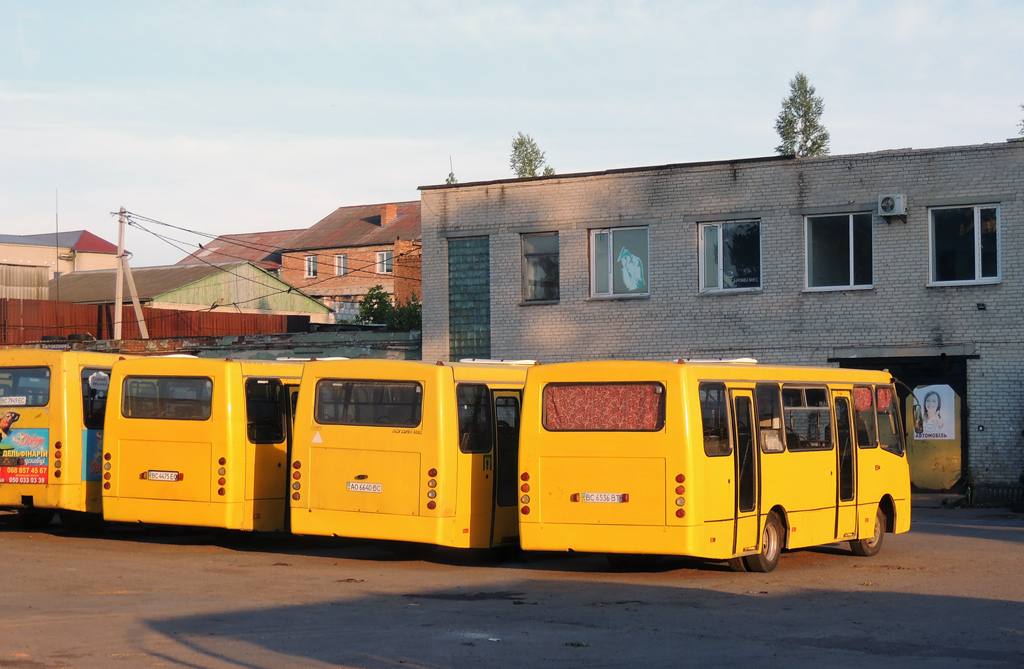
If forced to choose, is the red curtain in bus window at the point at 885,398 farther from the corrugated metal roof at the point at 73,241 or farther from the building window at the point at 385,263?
the corrugated metal roof at the point at 73,241

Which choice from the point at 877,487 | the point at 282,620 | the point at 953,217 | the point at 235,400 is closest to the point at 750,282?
the point at 953,217

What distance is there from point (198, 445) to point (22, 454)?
313 cm

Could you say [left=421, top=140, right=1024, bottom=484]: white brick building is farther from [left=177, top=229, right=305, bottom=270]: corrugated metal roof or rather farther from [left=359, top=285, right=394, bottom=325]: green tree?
[left=177, top=229, right=305, bottom=270]: corrugated metal roof

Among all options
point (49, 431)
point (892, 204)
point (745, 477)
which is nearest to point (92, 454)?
point (49, 431)

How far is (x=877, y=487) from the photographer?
15.5 meters

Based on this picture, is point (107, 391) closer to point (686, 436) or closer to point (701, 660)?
point (686, 436)

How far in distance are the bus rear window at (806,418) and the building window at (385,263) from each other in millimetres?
54350

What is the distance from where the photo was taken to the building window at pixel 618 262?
25.5 metres

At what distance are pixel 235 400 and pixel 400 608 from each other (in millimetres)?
5677

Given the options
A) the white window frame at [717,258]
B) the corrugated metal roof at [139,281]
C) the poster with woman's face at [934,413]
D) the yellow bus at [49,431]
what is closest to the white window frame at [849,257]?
the white window frame at [717,258]

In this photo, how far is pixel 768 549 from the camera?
13461 millimetres

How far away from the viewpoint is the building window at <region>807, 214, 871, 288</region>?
927 inches

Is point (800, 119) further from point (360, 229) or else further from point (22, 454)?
point (22, 454)

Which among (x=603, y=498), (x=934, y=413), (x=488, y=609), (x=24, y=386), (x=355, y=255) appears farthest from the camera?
(x=355, y=255)
